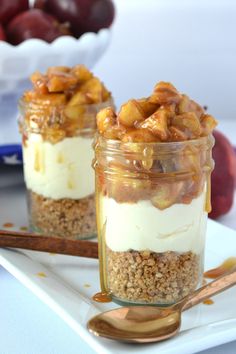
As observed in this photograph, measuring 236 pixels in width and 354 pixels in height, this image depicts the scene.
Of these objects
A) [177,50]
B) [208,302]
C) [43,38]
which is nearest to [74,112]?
[208,302]

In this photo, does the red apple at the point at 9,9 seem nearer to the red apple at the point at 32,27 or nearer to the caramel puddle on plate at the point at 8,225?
the red apple at the point at 32,27

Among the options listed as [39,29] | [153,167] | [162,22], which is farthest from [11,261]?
[162,22]

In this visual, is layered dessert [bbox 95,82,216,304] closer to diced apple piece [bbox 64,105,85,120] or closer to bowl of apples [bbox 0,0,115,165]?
diced apple piece [bbox 64,105,85,120]

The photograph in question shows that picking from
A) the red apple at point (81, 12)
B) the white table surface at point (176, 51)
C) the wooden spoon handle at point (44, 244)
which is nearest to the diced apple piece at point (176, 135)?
the wooden spoon handle at point (44, 244)

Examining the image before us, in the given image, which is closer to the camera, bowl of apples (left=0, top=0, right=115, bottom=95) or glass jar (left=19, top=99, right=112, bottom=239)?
glass jar (left=19, top=99, right=112, bottom=239)

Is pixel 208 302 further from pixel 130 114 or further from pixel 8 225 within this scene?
pixel 8 225

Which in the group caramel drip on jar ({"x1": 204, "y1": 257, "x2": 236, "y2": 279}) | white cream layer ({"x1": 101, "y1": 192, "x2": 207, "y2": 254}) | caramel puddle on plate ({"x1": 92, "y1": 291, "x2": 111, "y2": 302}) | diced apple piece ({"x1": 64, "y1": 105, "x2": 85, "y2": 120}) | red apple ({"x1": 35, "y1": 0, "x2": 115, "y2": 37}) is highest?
red apple ({"x1": 35, "y1": 0, "x2": 115, "y2": 37})

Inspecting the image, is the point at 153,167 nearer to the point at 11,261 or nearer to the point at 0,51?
the point at 11,261

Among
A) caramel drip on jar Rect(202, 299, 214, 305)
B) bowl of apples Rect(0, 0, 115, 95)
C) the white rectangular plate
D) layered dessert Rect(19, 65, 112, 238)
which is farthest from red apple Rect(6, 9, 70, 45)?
caramel drip on jar Rect(202, 299, 214, 305)
